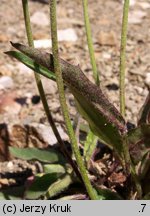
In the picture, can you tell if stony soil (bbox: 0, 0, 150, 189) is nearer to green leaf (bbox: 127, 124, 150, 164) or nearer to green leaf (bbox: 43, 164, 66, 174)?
green leaf (bbox: 43, 164, 66, 174)

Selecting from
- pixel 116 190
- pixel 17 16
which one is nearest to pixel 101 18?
pixel 17 16

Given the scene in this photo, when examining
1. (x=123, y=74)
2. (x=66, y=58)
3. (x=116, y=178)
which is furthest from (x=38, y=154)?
(x=66, y=58)

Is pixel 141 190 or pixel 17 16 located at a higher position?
pixel 17 16

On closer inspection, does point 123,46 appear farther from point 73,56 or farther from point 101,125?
point 73,56

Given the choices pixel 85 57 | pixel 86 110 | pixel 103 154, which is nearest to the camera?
pixel 86 110

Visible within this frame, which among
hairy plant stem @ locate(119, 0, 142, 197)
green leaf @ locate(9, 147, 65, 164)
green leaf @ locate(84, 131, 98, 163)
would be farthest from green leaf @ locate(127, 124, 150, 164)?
green leaf @ locate(9, 147, 65, 164)

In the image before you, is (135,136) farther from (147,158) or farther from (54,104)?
(54,104)

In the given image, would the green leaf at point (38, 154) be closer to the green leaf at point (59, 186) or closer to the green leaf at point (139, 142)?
the green leaf at point (59, 186)
